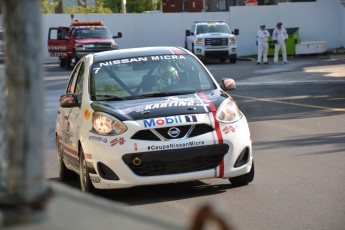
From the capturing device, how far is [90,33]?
4081 centimetres

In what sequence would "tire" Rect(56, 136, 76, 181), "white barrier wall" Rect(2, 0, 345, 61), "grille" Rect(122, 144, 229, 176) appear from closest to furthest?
"grille" Rect(122, 144, 229, 176) < "tire" Rect(56, 136, 76, 181) < "white barrier wall" Rect(2, 0, 345, 61)

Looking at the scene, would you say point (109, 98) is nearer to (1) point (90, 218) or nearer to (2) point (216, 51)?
(1) point (90, 218)

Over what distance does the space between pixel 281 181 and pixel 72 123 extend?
259cm

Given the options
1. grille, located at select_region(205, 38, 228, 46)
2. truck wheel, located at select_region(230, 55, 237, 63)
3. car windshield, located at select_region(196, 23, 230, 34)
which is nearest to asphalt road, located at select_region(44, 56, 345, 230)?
grille, located at select_region(205, 38, 228, 46)

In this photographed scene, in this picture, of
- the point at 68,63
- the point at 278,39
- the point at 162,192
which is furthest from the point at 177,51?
the point at 68,63

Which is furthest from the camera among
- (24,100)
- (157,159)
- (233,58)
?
(233,58)

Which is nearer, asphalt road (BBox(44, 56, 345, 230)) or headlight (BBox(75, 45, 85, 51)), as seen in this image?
asphalt road (BBox(44, 56, 345, 230))

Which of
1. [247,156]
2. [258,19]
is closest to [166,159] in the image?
[247,156]

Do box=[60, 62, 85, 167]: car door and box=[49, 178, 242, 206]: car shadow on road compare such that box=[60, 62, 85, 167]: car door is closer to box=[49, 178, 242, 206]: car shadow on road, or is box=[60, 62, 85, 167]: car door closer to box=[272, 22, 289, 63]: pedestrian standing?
box=[49, 178, 242, 206]: car shadow on road

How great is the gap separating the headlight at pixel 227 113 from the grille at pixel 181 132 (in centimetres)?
23

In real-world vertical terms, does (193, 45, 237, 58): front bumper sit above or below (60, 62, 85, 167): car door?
below

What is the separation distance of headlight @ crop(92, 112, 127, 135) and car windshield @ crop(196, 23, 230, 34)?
33.7 metres

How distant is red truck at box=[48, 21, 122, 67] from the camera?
39594 mm

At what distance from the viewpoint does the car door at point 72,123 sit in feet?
33.4
